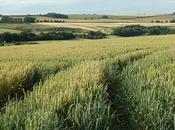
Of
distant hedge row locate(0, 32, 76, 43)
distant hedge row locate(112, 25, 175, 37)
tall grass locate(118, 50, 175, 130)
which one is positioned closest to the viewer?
tall grass locate(118, 50, 175, 130)

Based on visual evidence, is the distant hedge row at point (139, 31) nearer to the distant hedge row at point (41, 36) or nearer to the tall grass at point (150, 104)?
the distant hedge row at point (41, 36)

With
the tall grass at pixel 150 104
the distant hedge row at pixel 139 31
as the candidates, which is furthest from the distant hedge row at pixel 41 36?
the tall grass at pixel 150 104

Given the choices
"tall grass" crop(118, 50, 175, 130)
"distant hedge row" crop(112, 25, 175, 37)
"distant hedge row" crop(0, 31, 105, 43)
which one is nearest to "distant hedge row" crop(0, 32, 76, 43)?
"distant hedge row" crop(0, 31, 105, 43)

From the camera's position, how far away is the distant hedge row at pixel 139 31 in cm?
7169

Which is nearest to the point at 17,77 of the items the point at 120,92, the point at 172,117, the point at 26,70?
the point at 26,70

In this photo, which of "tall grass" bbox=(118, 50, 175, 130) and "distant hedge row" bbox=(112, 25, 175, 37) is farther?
"distant hedge row" bbox=(112, 25, 175, 37)

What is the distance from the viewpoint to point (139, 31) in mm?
74438

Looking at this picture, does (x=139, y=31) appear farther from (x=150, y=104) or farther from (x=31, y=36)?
(x=150, y=104)

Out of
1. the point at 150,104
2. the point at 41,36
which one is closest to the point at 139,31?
the point at 41,36

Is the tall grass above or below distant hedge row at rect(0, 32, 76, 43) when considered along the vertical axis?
above

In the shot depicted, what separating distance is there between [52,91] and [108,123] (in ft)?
5.85

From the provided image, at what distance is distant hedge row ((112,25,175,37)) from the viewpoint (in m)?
71.7

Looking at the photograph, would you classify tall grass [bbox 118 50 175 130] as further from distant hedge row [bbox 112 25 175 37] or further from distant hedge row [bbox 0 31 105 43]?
distant hedge row [bbox 112 25 175 37]

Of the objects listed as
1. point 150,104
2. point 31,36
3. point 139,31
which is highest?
point 150,104
